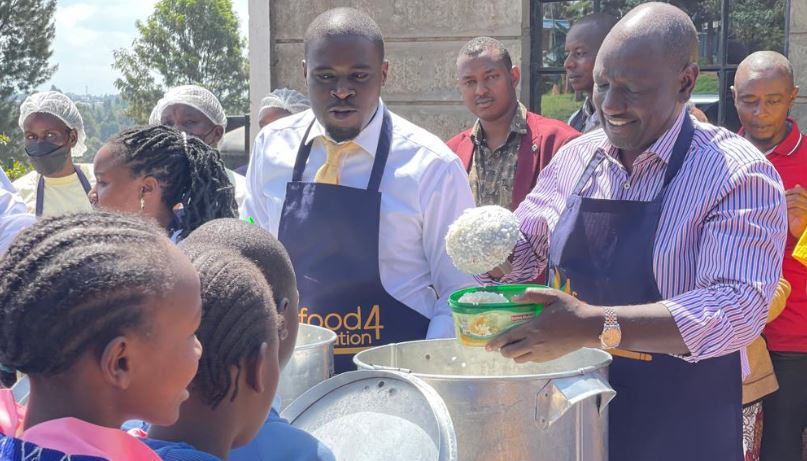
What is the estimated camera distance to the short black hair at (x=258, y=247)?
1.91 m

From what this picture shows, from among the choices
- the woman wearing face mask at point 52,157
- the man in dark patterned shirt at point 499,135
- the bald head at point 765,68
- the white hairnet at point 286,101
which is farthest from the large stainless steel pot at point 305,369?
the white hairnet at point 286,101

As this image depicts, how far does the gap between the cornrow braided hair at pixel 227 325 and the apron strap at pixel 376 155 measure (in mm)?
1193

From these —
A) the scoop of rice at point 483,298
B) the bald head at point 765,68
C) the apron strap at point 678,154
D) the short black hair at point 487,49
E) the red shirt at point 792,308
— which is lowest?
the red shirt at point 792,308

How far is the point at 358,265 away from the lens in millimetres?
2744

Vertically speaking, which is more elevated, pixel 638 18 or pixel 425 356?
pixel 638 18

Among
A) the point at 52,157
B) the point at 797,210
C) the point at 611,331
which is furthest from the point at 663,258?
the point at 52,157

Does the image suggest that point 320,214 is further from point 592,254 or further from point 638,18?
point 638,18

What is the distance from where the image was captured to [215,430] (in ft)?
5.09

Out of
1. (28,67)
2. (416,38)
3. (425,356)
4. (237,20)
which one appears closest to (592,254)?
(425,356)

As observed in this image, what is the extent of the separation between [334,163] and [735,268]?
1.21m

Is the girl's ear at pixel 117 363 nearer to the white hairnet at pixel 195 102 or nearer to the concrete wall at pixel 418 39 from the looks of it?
the white hairnet at pixel 195 102

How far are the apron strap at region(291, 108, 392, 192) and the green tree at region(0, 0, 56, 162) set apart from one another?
29.4 meters

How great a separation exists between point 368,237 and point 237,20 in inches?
1748

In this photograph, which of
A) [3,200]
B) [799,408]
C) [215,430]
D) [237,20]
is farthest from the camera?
[237,20]
